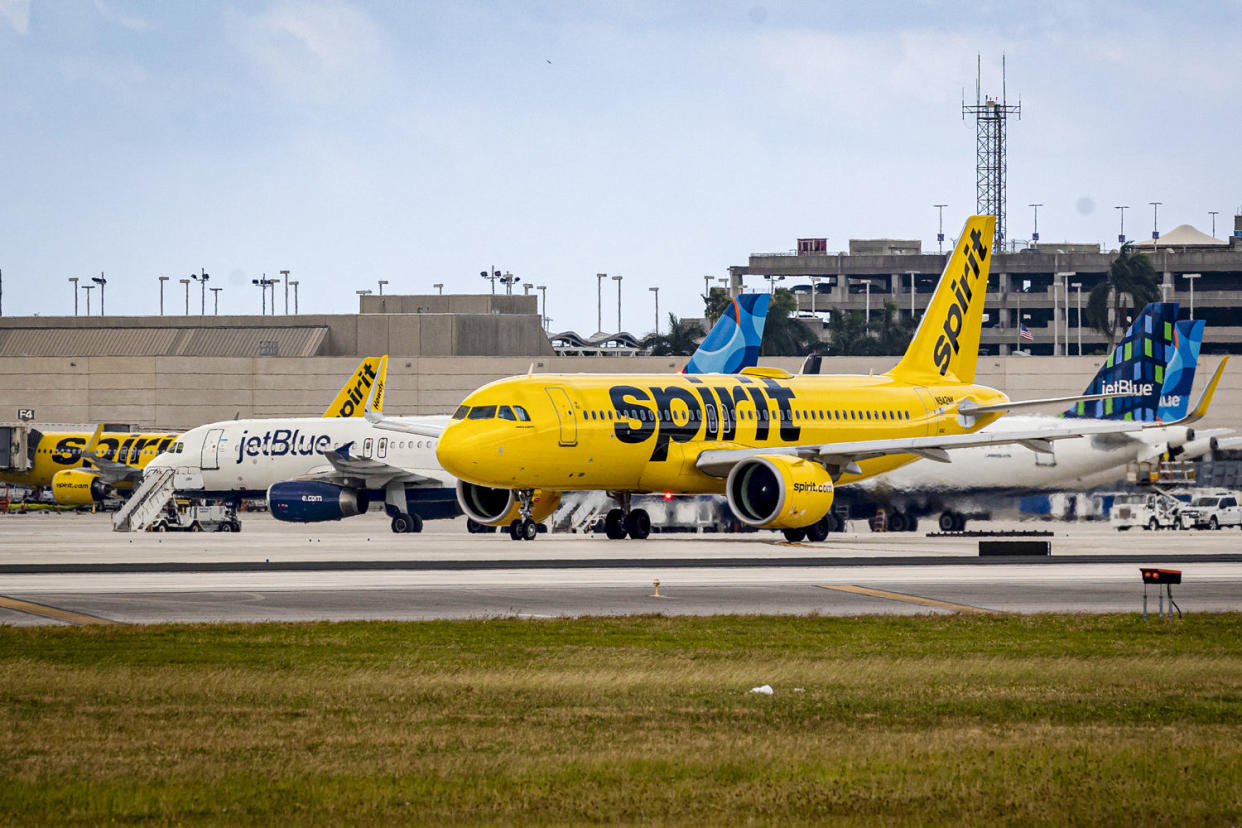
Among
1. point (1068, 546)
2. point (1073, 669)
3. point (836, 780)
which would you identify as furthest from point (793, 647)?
point (1068, 546)

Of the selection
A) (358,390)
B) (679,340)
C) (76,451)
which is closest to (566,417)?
(358,390)

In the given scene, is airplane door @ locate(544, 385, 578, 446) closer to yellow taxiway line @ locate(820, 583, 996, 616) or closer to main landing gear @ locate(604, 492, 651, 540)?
main landing gear @ locate(604, 492, 651, 540)

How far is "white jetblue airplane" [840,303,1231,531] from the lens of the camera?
184ft

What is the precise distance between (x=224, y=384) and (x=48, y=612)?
306ft

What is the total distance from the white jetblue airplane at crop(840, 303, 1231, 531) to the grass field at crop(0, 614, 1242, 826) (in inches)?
1117

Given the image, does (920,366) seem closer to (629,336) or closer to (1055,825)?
(1055,825)

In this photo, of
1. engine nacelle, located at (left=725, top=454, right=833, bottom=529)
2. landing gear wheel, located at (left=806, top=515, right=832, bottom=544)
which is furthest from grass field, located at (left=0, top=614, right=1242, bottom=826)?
landing gear wheel, located at (left=806, top=515, right=832, bottom=544)

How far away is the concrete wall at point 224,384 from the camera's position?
117125 millimetres

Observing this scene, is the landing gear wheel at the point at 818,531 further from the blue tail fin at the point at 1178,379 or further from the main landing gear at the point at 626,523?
the blue tail fin at the point at 1178,379

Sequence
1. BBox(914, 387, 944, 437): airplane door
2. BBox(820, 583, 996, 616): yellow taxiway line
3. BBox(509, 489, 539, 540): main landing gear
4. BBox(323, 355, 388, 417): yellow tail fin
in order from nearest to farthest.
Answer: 1. BBox(820, 583, 996, 616): yellow taxiway line
2. BBox(509, 489, 539, 540): main landing gear
3. BBox(914, 387, 944, 437): airplane door
4. BBox(323, 355, 388, 417): yellow tail fin

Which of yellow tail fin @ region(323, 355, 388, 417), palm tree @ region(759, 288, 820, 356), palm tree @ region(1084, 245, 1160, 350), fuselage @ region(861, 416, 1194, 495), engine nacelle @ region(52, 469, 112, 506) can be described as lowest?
engine nacelle @ region(52, 469, 112, 506)

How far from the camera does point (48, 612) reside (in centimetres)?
2705

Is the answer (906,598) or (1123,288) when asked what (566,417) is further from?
(1123,288)

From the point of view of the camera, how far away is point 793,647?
2228 centimetres
